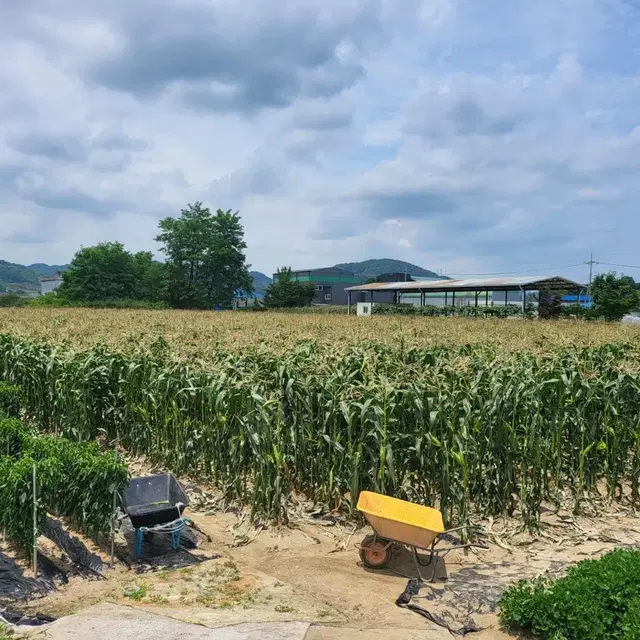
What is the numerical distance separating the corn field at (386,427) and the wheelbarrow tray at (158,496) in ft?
2.75

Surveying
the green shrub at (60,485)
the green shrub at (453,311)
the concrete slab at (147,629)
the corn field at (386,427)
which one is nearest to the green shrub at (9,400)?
the corn field at (386,427)

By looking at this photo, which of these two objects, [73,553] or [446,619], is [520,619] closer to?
[446,619]

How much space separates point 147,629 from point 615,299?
46.2m

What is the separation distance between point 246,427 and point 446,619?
305cm

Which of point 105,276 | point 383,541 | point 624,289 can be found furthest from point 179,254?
point 383,541

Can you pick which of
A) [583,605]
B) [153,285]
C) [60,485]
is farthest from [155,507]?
[153,285]

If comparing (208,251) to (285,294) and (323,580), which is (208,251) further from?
(323,580)

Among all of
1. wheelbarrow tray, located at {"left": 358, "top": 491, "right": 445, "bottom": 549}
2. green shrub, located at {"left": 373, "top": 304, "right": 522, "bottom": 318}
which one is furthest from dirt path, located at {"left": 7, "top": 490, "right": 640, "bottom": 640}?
green shrub, located at {"left": 373, "top": 304, "right": 522, "bottom": 318}

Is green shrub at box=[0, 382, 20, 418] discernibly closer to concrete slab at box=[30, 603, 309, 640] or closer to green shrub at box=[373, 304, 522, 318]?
concrete slab at box=[30, 603, 309, 640]

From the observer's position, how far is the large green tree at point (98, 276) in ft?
228

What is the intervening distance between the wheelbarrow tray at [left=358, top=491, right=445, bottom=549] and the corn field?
0.52 metres

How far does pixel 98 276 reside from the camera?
2763 inches

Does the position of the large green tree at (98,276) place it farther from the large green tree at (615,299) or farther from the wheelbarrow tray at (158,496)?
the wheelbarrow tray at (158,496)

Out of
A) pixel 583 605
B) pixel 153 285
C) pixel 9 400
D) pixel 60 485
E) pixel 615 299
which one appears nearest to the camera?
pixel 583 605
